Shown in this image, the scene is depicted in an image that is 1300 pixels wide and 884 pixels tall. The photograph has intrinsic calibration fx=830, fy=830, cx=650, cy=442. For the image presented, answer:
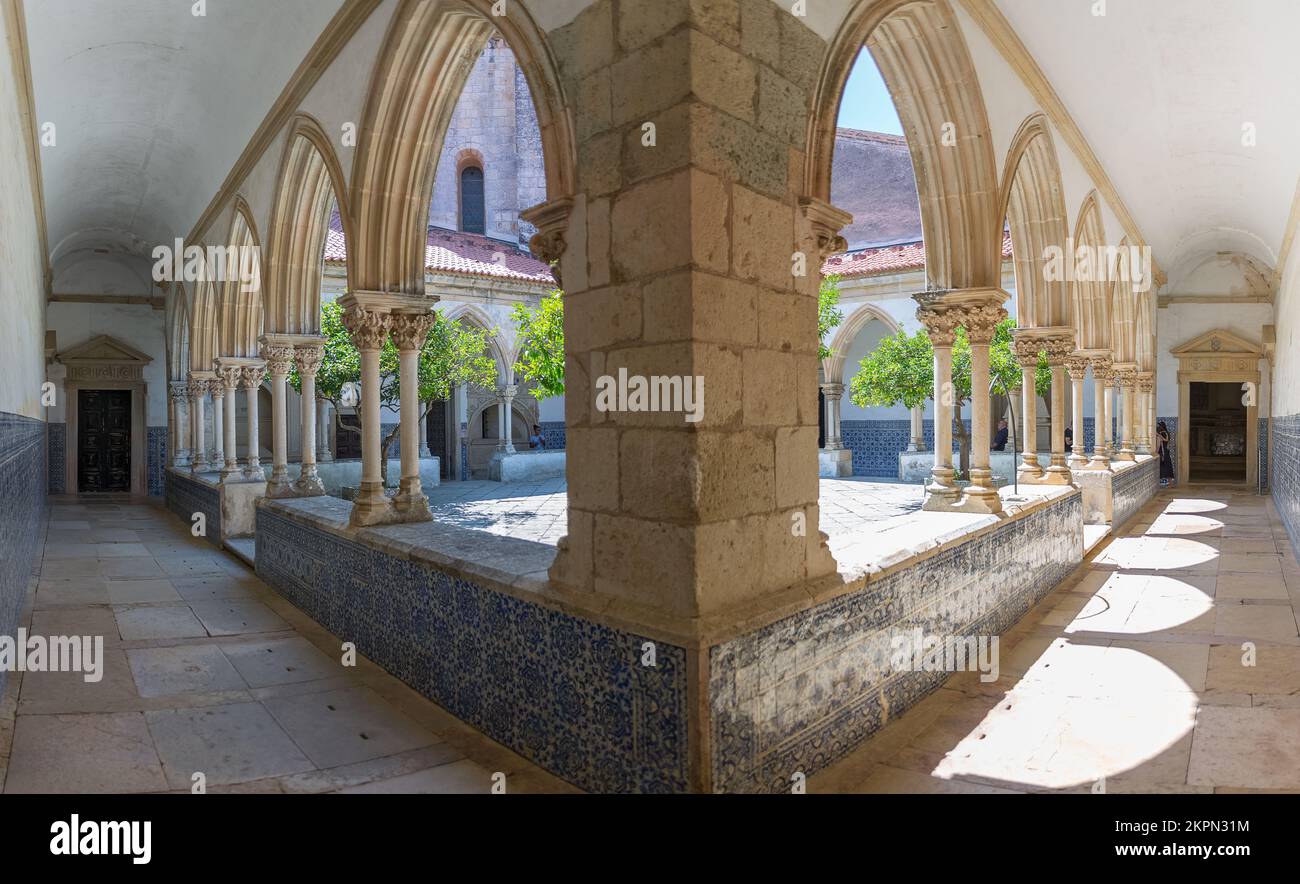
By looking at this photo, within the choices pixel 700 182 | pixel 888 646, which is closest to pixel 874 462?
pixel 888 646

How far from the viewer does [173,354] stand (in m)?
13.5

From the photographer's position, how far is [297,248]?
7133 millimetres

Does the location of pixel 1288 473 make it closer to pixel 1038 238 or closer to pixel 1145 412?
pixel 1038 238

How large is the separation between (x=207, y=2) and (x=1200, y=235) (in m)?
13.2

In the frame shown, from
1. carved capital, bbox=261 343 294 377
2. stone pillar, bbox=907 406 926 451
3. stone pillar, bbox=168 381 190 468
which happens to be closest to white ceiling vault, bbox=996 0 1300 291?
stone pillar, bbox=907 406 926 451

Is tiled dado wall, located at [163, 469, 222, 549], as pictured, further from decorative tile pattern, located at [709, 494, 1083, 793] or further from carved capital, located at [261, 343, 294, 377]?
decorative tile pattern, located at [709, 494, 1083, 793]

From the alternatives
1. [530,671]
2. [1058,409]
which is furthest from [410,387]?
[1058,409]

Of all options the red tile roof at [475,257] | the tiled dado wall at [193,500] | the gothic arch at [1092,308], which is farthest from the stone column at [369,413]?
the red tile roof at [475,257]

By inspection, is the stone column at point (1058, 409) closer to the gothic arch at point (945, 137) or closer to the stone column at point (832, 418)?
the gothic arch at point (945, 137)

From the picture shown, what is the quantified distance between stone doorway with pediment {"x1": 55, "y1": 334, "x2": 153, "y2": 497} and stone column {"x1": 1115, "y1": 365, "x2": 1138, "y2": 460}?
16.0 metres

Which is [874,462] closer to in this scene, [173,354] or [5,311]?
[173,354]

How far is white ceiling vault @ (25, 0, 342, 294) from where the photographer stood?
17.5 feet

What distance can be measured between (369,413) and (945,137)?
419 centimetres

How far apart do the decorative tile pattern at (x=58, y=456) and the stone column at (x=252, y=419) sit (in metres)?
7.11
